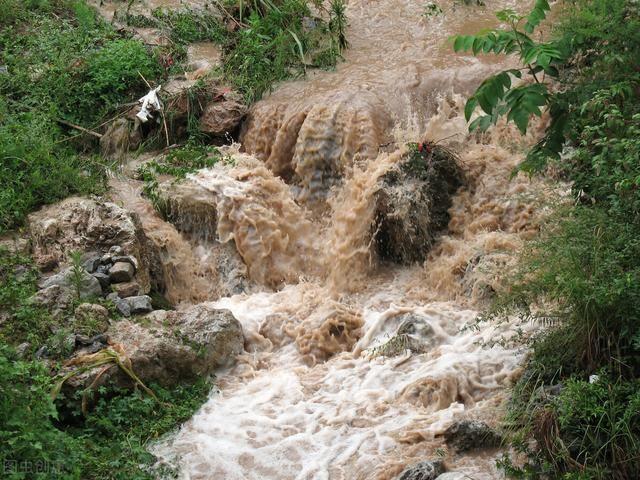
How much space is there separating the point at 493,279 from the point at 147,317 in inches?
121

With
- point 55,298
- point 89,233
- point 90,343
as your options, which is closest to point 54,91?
point 89,233

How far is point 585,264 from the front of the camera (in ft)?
15.5

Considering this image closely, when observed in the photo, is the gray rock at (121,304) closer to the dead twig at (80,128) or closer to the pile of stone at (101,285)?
the pile of stone at (101,285)

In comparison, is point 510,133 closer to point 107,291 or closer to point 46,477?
point 107,291

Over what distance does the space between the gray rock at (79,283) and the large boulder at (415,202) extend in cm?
297

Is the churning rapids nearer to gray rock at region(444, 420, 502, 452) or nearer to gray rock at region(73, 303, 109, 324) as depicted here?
gray rock at region(444, 420, 502, 452)

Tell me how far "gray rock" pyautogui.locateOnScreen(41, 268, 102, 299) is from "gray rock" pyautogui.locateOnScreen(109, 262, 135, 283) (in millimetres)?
230

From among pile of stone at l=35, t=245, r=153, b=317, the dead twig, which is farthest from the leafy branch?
the dead twig

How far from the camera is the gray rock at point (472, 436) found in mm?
5012

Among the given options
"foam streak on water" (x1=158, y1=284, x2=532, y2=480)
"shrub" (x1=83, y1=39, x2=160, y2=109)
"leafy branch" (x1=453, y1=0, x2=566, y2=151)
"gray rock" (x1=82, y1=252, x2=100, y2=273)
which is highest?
"leafy branch" (x1=453, y1=0, x2=566, y2=151)

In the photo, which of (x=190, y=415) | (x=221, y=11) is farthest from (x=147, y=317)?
(x=221, y=11)

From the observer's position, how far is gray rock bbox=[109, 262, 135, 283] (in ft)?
24.1

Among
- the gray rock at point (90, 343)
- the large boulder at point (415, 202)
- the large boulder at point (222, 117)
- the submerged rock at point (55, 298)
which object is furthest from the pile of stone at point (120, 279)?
the large boulder at point (222, 117)

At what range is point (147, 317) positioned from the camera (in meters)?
6.90
